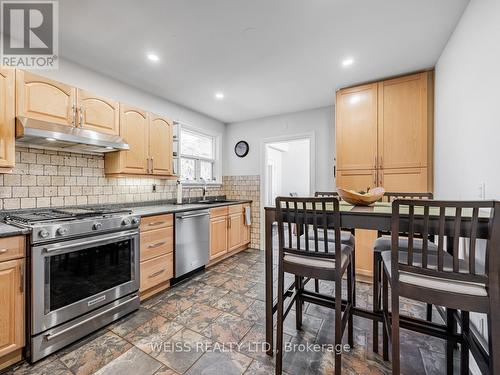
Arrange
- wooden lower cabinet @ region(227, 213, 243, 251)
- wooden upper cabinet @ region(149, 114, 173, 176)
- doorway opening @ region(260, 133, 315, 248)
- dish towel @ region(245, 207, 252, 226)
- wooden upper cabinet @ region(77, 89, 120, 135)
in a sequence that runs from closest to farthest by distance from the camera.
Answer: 1. wooden upper cabinet @ region(77, 89, 120, 135)
2. wooden upper cabinet @ region(149, 114, 173, 176)
3. wooden lower cabinet @ region(227, 213, 243, 251)
4. dish towel @ region(245, 207, 252, 226)
5. doorway opening @ region(260, 133, 315, 248)

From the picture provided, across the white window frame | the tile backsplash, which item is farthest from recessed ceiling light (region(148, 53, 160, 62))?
the white window frame

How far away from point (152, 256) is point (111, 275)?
1.48 feet

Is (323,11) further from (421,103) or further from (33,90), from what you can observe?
(33,90)

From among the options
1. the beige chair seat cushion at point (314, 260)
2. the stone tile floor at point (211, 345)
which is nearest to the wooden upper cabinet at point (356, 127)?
the stone tile floor at point (211, 345)

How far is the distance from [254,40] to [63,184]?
236 cm

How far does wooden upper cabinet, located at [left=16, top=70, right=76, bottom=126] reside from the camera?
1.83m

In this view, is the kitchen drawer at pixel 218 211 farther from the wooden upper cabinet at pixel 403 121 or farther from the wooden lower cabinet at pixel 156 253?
the wooden upper cabinet at pixel 403 121

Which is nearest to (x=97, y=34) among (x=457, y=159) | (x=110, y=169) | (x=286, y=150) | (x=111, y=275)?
(x=110, y=169)

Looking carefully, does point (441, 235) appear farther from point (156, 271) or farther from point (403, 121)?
point (156, 271)

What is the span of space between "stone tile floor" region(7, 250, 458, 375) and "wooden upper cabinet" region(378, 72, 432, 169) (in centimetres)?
156

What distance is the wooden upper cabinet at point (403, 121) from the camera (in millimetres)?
2555

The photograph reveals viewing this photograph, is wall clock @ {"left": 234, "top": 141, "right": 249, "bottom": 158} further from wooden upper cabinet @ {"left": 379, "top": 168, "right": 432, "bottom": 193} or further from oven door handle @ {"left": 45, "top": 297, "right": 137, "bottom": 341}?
oven door handle @ {"left": 45, "top": 297, "right": 137, "bottom": 341}

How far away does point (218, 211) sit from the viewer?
3488mm

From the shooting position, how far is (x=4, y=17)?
1.75 m
